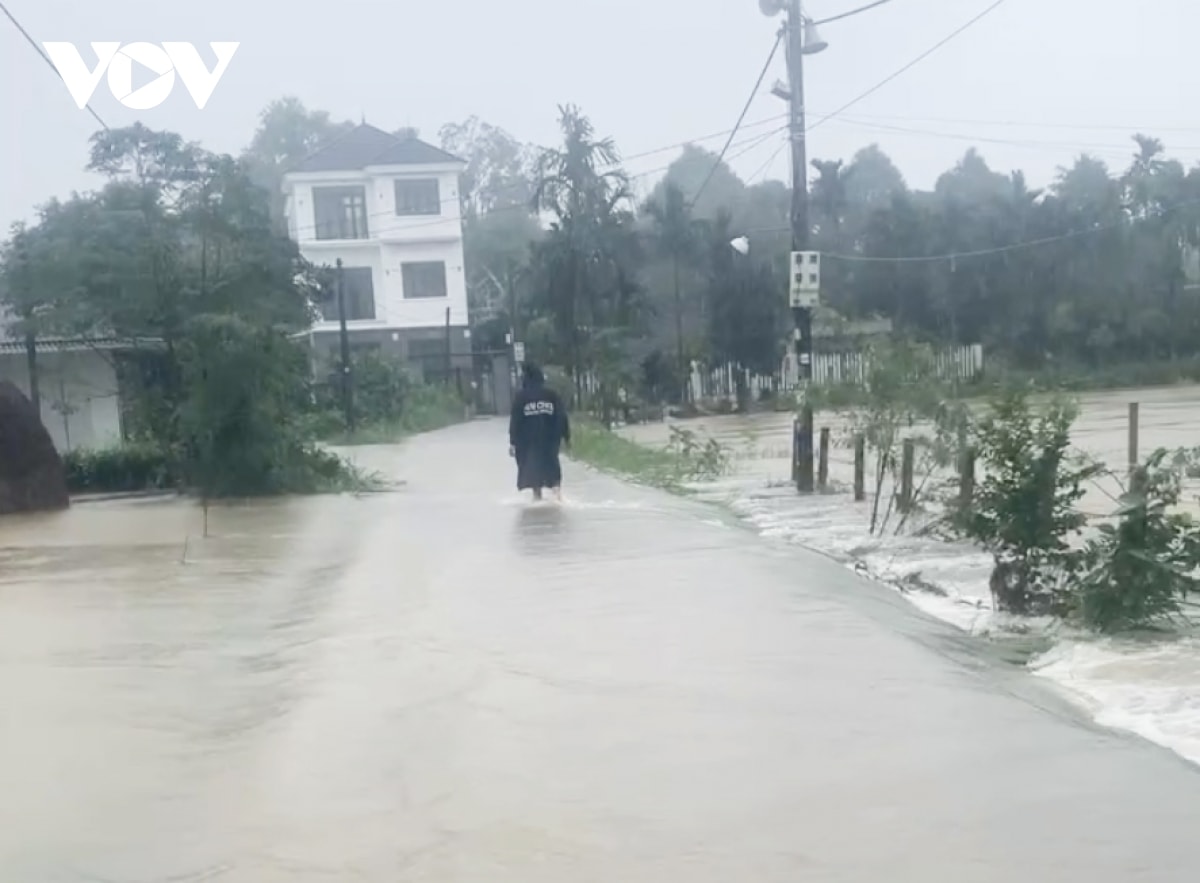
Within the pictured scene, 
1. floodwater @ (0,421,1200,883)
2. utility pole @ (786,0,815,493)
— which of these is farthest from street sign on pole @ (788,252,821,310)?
floodwater @ (0,421,1200,883)

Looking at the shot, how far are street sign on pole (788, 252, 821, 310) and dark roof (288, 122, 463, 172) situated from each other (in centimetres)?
3701

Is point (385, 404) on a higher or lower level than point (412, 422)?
higher

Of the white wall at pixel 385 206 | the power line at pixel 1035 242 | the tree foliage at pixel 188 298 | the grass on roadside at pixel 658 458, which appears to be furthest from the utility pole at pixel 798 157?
the white wall at pixel 385 206

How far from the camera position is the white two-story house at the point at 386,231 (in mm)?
54812

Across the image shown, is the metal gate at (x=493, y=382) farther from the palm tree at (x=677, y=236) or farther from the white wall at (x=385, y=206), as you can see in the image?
the palm tree at (x=677, y=236)

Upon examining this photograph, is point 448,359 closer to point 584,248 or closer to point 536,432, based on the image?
point 584,248

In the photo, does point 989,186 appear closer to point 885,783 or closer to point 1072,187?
point 1072,187

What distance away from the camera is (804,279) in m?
20.0

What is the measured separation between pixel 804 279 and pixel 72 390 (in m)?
12.5

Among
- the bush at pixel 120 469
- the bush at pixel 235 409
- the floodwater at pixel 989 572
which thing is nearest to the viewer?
the floodwater at pixel 989 572

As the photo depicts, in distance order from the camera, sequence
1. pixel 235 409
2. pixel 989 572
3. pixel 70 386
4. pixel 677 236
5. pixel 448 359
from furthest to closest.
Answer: pixel 448 359 < pixel 677 236 < pixel 70 386 < pixel 235 409 < pixel 989 572

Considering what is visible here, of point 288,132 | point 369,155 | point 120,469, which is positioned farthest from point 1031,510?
point 288,132

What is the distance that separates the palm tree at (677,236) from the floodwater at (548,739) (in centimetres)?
3601

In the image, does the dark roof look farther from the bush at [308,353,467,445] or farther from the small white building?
the small white building
